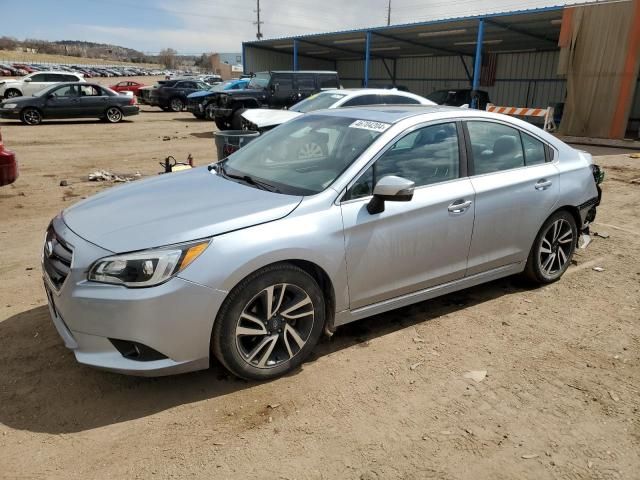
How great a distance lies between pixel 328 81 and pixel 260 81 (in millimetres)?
2342

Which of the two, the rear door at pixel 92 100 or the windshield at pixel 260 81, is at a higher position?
the windshield at pixel 260 81

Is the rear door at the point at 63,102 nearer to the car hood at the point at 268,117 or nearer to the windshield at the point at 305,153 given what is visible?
the car hood at the point at 268,117

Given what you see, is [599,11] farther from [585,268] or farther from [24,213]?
[24,213]

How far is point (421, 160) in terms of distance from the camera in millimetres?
3580

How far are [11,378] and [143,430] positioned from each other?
104 centimetres

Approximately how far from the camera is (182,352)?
2.70 metres

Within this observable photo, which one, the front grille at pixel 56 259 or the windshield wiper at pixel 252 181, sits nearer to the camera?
the front grille at pixel 56 259

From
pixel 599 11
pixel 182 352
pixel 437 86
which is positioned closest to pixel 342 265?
pixel 182 352

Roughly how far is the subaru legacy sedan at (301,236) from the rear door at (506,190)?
0.01 m

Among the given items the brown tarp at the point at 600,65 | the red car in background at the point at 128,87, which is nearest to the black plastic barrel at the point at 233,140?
the brown tarp at the point at 600,65

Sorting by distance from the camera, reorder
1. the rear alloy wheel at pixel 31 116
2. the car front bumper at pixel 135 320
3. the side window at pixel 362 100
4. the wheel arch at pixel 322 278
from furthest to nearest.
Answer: the rear alloy wheel at pixel 31 116 → the side window at pixel 362 100 → the wheel arch at pixel 322 278 → the car front bumper at pixel 135 320

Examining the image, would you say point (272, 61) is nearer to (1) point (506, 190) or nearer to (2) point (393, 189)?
(1) point (506, 190)

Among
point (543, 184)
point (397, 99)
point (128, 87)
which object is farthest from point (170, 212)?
point (128, 87)

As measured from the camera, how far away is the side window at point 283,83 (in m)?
16.4
